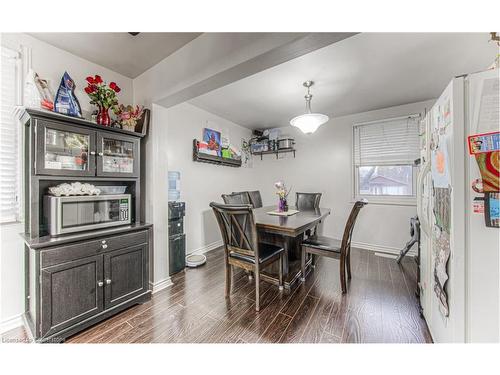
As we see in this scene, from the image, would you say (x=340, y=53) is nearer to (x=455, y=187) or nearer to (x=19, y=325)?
(x=455, y=187)

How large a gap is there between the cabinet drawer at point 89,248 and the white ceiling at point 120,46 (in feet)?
5.63

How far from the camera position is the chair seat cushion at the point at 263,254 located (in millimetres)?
1871

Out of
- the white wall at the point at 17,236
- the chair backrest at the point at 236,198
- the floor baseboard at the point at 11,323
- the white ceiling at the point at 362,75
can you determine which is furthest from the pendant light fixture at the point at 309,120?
the floor baseboard at the point at 11,323

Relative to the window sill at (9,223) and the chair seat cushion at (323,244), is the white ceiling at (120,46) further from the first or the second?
the chair seat cushion at (323,244)

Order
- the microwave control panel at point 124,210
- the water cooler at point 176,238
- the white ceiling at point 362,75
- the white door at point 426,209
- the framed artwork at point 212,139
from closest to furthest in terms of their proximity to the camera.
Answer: the white door at point 426,209
the white ceiling at point 362,75
the microwave control panel at point 124,210
the water cooler at point 176,238
the framed artwork at point 212,139

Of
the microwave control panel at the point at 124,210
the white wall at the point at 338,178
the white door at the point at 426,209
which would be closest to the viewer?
the white door at the point at 426,209

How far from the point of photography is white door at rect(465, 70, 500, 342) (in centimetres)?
89

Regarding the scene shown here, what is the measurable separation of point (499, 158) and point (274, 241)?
191cm

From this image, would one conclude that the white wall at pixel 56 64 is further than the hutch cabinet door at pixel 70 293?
Yes

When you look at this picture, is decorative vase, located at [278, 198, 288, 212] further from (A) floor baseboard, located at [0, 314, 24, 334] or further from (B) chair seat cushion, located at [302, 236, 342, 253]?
(A) floor baseboard, located at [0, 314, 24, 334]

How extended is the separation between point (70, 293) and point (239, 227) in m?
1.36

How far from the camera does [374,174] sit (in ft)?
11.3

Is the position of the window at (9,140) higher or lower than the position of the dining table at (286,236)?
higher

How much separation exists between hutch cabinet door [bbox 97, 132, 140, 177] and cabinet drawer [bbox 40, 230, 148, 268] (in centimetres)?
60
